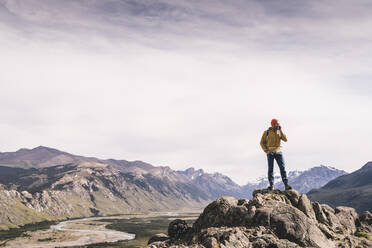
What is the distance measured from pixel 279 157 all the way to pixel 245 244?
13.7 metres

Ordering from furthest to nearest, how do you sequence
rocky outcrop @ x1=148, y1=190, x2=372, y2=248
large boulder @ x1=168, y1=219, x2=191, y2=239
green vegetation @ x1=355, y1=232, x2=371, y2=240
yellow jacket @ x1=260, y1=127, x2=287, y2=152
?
green vegetation @ x1=355, y1=232, x2=371, y2=240 < large boulder @ x1=168, y1=219, x2=191, y2=239 < yellow jacket @ x1=260, y1=127, x2=287, y2=152 < rocky outcrop @ x1=148, y1=190, x2=372, y2=248

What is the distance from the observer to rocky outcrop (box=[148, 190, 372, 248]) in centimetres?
2631

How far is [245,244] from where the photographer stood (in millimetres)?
25672

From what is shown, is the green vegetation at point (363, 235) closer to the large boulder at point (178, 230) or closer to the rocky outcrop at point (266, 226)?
the rocky outcrop at point (266, 226)

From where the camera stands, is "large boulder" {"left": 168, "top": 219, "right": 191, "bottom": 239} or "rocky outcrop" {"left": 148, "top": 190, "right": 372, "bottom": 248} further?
"large boulder" {"left": 168, "top": 219, "right": 191, "bottom": 239}

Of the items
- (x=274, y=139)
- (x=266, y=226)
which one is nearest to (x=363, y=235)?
(x=274, y=139)

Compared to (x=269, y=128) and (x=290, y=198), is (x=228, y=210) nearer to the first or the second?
(x=290, y=198)

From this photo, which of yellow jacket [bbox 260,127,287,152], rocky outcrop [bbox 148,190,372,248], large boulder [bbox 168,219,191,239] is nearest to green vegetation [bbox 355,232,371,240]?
rocky outcrop [bbox 148,190,372,248]

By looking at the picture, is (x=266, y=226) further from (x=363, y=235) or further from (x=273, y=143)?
(x=363, y=235)

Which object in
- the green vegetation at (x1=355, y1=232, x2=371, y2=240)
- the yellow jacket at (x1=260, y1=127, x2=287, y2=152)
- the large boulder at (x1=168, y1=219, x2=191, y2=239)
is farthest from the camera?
the green vegetation at (x1=355, y1=232, x2=371, y2=240)

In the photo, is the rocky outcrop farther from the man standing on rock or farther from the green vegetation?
the man standing on rock

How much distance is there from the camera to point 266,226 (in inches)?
1136

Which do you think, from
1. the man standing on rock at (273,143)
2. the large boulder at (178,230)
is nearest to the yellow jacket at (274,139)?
the man standing on rock at (273,143)

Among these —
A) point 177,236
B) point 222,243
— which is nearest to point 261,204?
point 222,243
